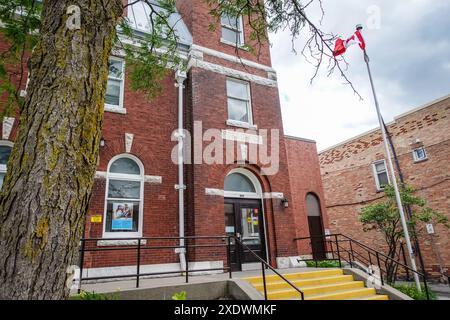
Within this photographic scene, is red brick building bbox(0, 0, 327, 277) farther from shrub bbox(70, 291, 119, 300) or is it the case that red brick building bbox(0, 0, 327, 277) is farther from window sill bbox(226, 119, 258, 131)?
shrub bbox(70, 291, 119, 300)

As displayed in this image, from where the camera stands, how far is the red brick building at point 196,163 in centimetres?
799

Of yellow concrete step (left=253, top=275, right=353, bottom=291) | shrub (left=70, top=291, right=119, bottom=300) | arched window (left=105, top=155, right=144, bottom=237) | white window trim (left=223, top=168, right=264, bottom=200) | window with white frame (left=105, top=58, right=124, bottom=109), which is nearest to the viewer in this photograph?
shrub (left=70, top=291, right=119, bottom=300)

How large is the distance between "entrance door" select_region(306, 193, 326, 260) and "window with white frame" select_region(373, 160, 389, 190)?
4.56 m

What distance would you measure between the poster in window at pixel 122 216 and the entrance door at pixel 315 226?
7751 millimetres

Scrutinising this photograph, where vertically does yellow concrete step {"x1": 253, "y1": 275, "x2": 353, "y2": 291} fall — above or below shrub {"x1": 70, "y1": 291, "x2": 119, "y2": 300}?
below

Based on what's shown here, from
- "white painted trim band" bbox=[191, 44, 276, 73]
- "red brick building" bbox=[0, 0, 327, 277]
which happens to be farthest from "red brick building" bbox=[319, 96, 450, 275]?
"white painted trim band" bbox=[191, 44, 276, 73]

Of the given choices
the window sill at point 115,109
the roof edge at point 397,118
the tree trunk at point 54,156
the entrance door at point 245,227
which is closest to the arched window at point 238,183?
the entrance door at point 245,227

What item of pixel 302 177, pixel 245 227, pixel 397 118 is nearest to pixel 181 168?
pixel 245 227

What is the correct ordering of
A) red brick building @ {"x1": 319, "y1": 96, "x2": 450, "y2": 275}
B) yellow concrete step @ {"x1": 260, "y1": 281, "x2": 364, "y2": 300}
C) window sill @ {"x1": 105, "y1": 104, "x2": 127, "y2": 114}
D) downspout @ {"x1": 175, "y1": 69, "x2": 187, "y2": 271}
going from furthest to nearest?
red brick building @ {"x1": 319, "y1": 96, "x2": 450, "y2": 275}, window sill @ {"x1": 105, "y1": 104, "x2": 127, "y2": 114}, downspout @ {"x1": 175, "y1": 69, "x2": 187, "y2": 271}, yellow concrete step @ {"x1": 260, "y1": 281, "x2": 364, "y2": 300}

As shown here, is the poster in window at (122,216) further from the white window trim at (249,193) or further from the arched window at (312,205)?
the arched window at (312,205)

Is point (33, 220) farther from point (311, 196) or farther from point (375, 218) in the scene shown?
point (311, 196)

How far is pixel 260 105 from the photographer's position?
11148 millimetres

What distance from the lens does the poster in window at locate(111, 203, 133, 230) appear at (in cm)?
792
